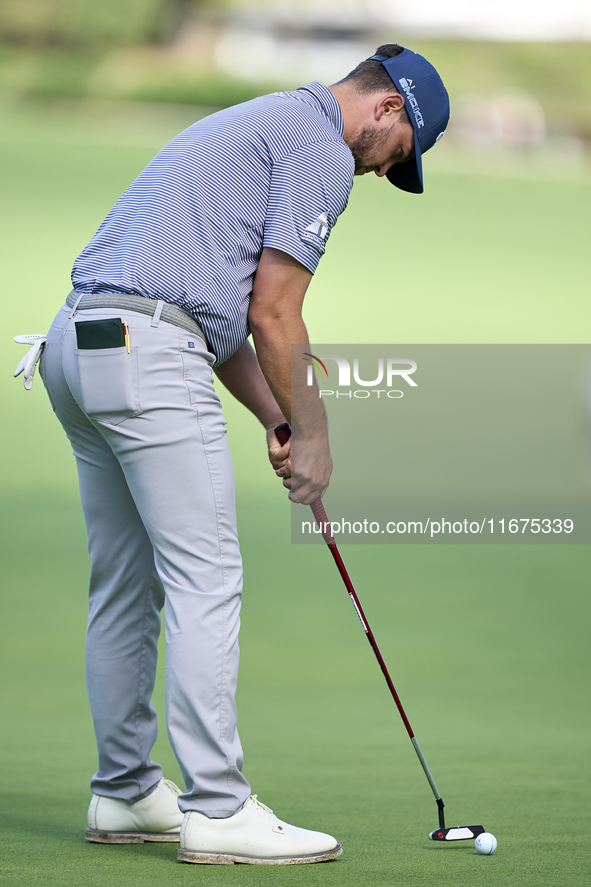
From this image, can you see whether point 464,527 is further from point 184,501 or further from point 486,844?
point 184,501

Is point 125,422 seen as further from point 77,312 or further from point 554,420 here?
point 554,420

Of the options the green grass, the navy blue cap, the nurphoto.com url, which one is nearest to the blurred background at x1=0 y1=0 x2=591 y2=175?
the green grass

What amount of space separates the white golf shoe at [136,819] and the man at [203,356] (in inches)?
9.2

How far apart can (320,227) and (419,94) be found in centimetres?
37

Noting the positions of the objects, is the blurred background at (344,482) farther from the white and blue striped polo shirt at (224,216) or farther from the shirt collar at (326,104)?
the shirt collar at (326,104)

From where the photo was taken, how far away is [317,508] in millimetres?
2109

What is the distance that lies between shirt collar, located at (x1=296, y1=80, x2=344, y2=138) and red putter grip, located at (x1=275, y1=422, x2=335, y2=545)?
53cm

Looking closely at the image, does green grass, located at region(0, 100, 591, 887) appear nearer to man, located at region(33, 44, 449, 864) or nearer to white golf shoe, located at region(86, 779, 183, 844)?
white golf shoe, located at region(86, 779, 183, 844)

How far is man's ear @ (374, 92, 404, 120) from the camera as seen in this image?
2045mm

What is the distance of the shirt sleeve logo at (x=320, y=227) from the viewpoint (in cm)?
188

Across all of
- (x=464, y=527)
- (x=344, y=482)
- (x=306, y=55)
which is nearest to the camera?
(x=344, y=482)

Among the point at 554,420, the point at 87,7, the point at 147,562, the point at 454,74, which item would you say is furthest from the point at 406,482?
the point at 87,7

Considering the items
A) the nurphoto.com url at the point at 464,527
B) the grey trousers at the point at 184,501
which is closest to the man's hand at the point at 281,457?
the grey trousers at the point at 184,501

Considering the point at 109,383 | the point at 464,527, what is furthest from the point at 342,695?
the point at 464,527
